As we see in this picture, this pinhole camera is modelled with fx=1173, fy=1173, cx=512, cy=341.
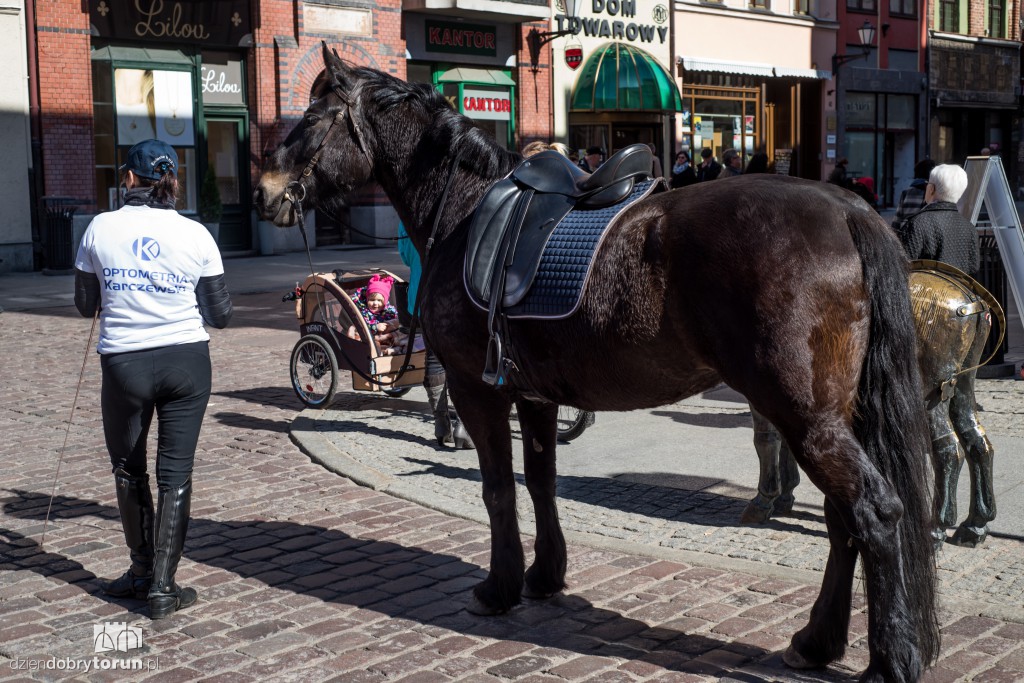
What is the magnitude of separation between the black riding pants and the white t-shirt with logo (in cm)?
7

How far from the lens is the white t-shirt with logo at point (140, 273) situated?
16.0 feet

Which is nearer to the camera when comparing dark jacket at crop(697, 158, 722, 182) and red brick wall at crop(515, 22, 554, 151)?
dark jacket at crop(697, 158, 722, 182)

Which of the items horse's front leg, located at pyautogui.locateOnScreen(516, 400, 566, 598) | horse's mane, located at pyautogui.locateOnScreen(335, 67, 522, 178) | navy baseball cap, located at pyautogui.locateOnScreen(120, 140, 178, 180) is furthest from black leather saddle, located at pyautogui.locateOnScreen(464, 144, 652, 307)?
navy baseball cap, located at pyautogui.locateOnScreen(120, 140, 178, 180)

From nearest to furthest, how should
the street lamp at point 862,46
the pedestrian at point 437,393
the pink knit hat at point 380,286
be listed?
the pedestrian at point 437,393 → the pink knit hat at point 380,286 → the street lamp at point 862,46

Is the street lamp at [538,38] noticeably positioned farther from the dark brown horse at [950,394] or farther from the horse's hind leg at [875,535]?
the horse's hind leg at [875,535]

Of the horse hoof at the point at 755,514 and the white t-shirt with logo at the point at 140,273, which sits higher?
the white t-shirt with logo at the point at 140,273

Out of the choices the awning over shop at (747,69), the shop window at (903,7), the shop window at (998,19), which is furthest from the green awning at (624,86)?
the shop window at (998,19)

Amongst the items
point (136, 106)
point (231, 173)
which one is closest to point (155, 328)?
point (136, 106)

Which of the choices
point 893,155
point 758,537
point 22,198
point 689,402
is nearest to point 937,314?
point 758,537

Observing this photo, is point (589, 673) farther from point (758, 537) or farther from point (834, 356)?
→ point (758, 537)

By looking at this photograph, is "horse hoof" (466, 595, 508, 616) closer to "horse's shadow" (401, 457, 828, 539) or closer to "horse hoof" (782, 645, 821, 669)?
"horse hoof" (782, 645, 821, 669)

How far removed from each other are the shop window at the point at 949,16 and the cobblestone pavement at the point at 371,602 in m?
36.8

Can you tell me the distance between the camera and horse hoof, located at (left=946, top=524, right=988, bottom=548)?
5.62m

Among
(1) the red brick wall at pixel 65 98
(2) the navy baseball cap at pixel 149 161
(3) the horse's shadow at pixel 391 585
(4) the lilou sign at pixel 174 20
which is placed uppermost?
(4) the lilou sign at pixel 174 20
